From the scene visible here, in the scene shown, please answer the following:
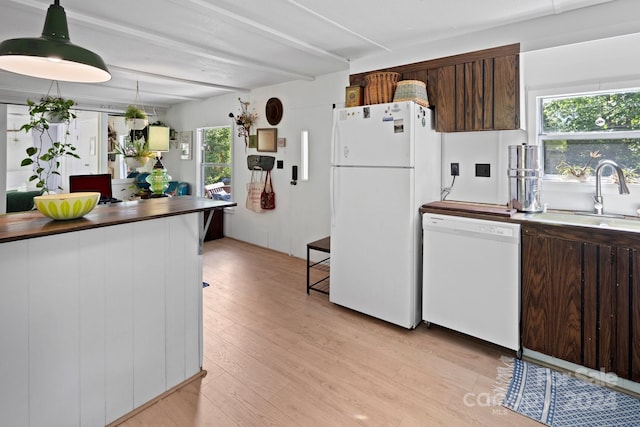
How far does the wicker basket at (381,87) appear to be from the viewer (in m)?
2.96

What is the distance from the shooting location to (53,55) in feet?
4.69

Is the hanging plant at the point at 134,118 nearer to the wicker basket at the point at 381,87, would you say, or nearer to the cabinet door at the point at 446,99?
the wicker basket at the point at 381,87

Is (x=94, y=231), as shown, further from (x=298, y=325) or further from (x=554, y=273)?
(x=554, y=273)

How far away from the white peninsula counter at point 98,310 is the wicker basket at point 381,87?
1.64 meters

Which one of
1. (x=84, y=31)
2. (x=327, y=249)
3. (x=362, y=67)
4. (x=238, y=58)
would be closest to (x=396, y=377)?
(x=327, y=249)

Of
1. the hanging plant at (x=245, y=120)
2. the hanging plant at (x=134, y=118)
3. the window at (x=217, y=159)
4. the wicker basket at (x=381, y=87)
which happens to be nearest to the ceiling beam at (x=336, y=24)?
the wicker basket at (x=381, y=87)

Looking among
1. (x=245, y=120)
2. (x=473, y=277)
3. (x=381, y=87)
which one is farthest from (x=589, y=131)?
(x=245, y=120)

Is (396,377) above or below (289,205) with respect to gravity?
below

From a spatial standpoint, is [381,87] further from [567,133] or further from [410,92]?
[567,133]

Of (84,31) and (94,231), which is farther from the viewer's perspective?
(84,31)

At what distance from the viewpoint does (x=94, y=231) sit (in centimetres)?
Result: 168

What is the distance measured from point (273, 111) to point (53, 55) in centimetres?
374

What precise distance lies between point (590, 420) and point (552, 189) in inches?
65.2

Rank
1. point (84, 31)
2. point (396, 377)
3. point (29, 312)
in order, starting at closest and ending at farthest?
point (29, 312) → point (396, 377) → point (84, 31)
